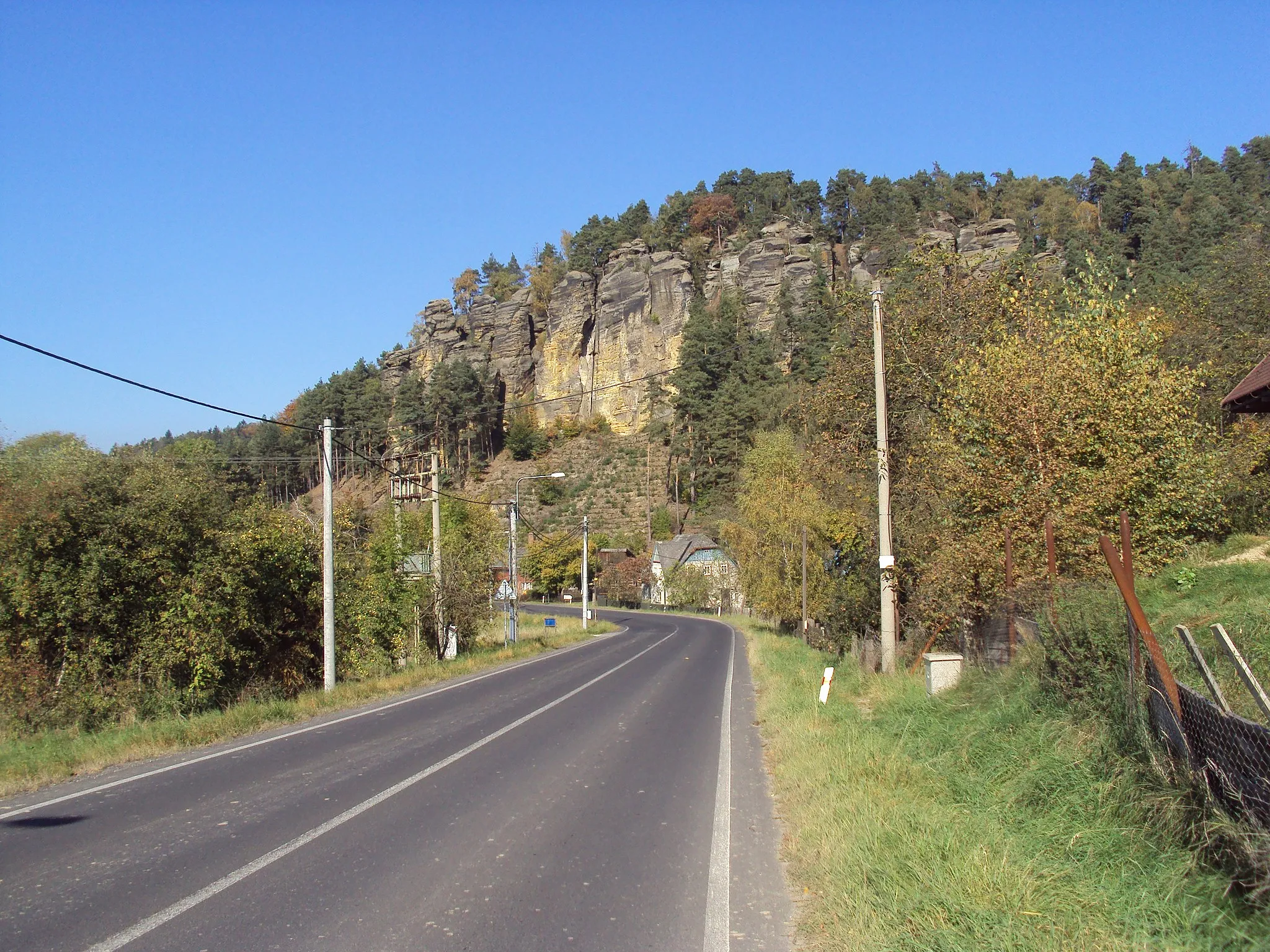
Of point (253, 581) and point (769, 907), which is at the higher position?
point (253, 581)

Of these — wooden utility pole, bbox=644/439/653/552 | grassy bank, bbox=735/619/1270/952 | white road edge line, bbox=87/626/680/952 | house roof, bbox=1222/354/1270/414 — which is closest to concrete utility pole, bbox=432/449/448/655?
white road edge line, bbox=87/626/680/952

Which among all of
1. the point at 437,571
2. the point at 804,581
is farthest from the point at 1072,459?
the point at 804,581

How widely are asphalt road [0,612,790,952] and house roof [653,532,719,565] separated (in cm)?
6344

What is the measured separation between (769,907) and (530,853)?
1.90 m

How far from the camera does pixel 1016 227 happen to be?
311ft

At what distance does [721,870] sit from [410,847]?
7.65 feet

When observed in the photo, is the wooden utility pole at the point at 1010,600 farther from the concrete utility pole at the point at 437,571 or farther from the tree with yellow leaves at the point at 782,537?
the concrete utility pole at the point at 437,571

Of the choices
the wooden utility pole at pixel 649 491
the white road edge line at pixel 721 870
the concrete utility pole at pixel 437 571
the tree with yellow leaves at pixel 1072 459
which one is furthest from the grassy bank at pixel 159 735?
the wooden utility pole at pixel 649 491

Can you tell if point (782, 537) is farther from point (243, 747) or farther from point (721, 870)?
point (721, 870)

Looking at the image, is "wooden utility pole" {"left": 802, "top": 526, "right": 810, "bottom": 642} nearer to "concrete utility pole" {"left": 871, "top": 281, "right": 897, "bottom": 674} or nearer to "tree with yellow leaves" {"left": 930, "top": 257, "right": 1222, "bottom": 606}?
"concrete utility pole" {"left": 871, "top": 281, "right": 897, "bottom": 674}

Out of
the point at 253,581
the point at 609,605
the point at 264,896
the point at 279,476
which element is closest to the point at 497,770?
the point at 264,896

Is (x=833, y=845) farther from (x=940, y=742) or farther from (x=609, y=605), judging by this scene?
(x=609, y=605)

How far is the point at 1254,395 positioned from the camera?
15.7m

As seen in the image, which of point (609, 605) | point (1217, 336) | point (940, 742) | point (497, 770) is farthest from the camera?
point (609, 605)
